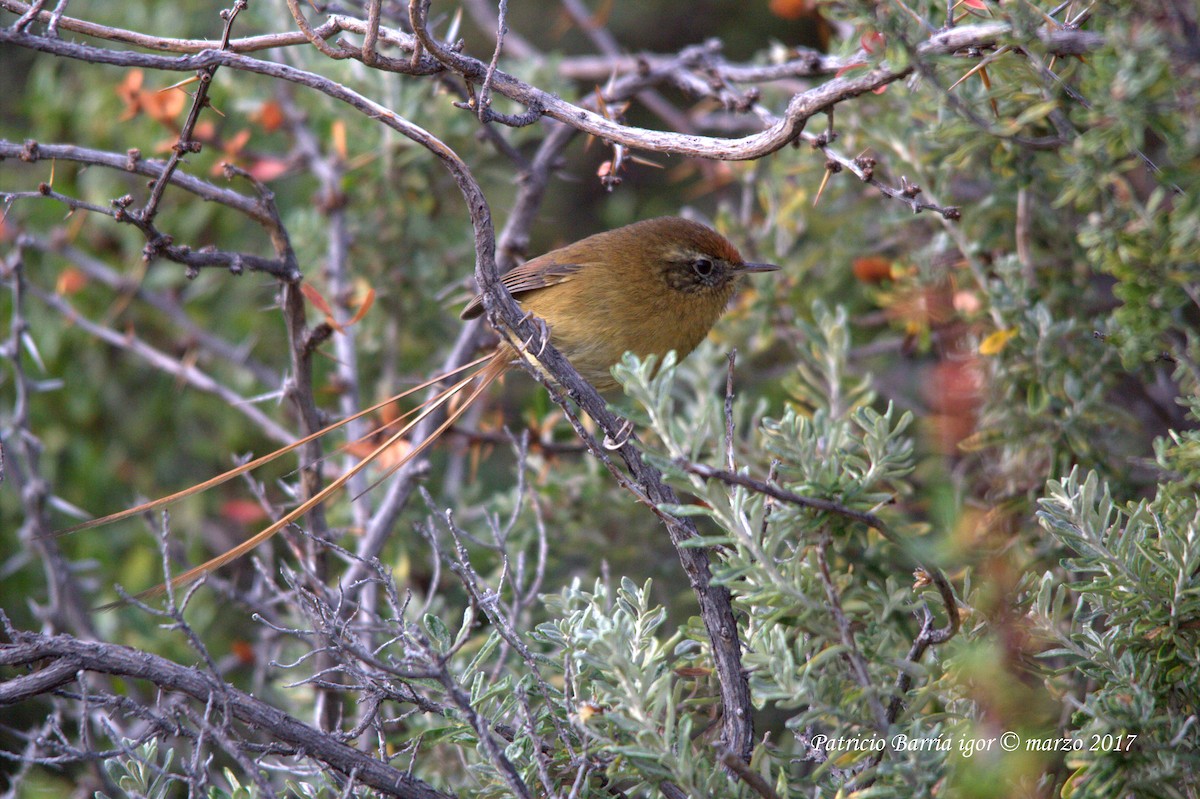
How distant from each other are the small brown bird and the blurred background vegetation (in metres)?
0.18

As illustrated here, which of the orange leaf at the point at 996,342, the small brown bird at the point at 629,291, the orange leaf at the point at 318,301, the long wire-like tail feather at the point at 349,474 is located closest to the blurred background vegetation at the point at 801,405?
the orange leaf at the point at 996,342

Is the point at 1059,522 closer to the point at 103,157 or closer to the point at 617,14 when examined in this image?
the point at 103,157

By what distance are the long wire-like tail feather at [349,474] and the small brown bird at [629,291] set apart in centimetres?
31

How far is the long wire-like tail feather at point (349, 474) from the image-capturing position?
212 centimetres

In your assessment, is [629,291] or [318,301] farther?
[629,291]

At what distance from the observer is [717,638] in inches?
86.3

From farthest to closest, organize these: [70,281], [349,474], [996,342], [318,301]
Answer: [70,281] → [996,342] → [318,301] → [349,474]

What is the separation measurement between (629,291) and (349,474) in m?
1.80

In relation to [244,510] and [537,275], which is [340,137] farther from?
[244,510]

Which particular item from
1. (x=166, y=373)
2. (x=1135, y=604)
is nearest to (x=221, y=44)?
(x=1135, y=604)

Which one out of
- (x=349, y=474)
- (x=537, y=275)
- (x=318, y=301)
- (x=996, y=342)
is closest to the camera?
(x=349, y=474)

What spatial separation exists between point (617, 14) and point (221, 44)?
207 inches

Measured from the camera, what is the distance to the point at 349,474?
7.60 ft

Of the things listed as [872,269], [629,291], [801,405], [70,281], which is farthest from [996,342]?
[70,281]
